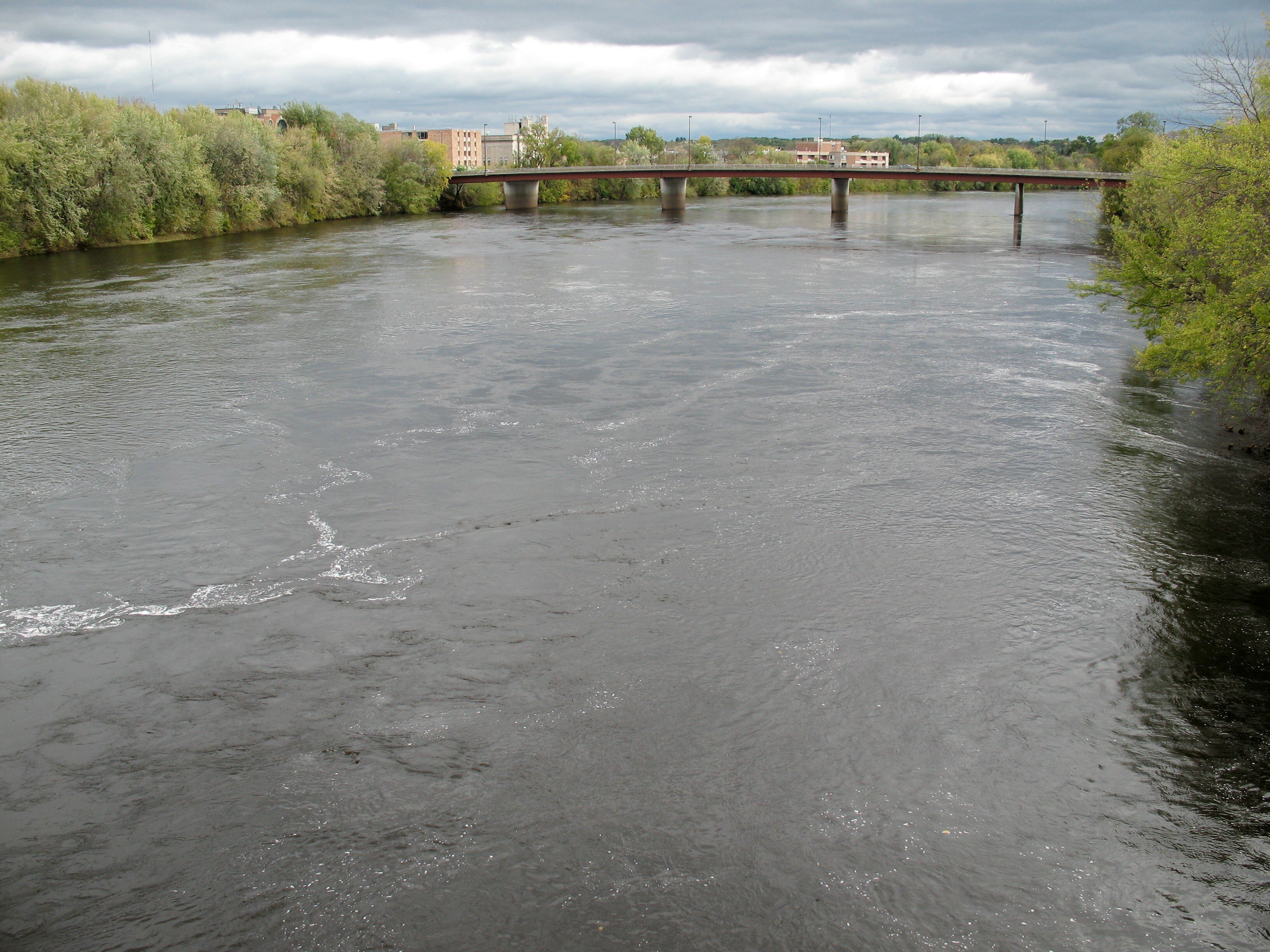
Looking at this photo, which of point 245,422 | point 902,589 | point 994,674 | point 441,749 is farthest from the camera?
point 245,422

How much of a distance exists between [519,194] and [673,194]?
15964 millimetres

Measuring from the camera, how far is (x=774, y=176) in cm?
7731

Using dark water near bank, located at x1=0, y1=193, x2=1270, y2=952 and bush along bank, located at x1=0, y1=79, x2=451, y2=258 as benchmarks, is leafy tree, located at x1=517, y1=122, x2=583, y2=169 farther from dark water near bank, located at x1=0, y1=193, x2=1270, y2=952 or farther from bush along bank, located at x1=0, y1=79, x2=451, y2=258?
dark water near bank, located at x1=0, y1=193, x2=1270, y2=952

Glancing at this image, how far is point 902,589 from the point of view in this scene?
12031 millimetres

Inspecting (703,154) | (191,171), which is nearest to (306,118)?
(191,171)

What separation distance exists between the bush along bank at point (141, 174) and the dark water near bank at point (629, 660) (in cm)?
2618

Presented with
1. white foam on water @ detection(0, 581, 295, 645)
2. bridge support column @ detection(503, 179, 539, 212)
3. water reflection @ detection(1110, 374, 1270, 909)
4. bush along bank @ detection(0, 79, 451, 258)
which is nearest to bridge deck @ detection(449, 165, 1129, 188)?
bridge support column @ detection(503, 179, 539, 212)

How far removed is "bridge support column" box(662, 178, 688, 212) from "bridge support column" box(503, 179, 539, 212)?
46.9ft

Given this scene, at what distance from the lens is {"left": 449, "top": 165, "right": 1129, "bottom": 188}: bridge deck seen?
67.9 meters

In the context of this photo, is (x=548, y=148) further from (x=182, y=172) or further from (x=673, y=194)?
(x=182, y=172)

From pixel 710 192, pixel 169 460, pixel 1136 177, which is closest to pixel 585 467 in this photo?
pixel 169 460

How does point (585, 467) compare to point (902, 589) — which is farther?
point (585, 467)

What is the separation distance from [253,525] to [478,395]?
7.44 m

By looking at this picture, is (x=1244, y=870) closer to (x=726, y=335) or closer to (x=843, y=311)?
(x=726, y=335)
